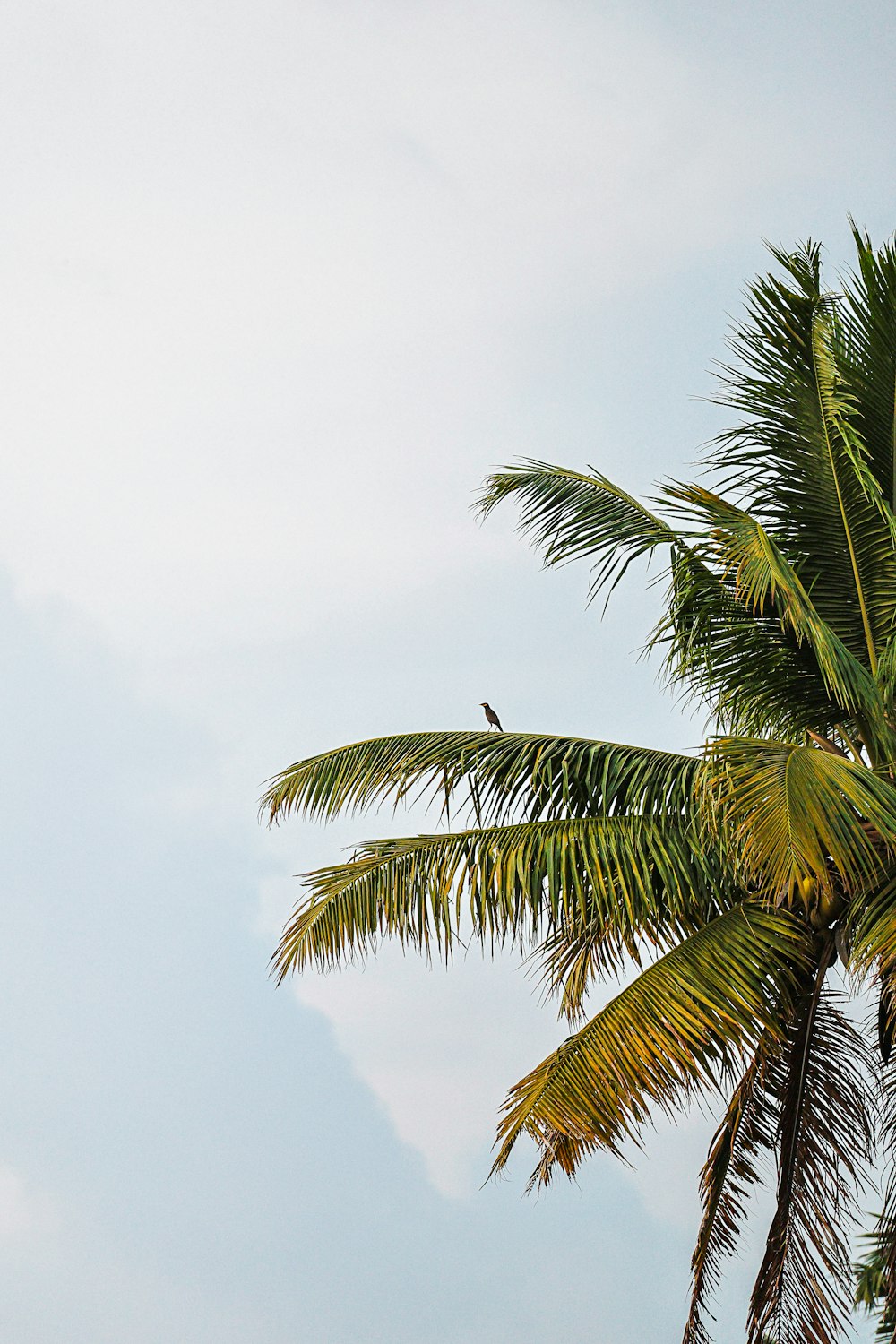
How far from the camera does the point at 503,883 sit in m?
7.08

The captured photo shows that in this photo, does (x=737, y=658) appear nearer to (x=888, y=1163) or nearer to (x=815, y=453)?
(x=815, y=453)

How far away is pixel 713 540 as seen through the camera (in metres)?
7.23

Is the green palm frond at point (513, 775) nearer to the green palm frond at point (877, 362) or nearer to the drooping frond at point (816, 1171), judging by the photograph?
the drooping frond at point (816, 1171)

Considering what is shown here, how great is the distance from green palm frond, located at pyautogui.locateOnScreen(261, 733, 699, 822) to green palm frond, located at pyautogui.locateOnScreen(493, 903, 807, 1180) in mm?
977

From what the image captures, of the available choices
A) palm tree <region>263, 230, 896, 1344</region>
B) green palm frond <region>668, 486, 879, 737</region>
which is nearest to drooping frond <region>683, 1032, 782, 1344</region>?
palm tree <region>263, 230, 896, 1344</region>

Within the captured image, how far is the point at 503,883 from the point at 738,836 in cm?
152

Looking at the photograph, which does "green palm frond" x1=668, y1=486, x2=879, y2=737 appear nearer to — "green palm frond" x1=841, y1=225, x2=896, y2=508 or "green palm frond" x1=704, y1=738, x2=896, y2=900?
"green palm frond" x1=704, y1=738, x2=896, y2=900

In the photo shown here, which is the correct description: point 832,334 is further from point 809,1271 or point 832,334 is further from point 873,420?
point 809,1271

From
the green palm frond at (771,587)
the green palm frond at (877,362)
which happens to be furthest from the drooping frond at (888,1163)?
the green palm frond at (877,362)

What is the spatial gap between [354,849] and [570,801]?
1254 millimetres

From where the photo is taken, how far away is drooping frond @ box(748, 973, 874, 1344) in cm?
712

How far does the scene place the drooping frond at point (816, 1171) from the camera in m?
7.12

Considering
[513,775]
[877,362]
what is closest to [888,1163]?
[513,775]

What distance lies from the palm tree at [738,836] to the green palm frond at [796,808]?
20mm
